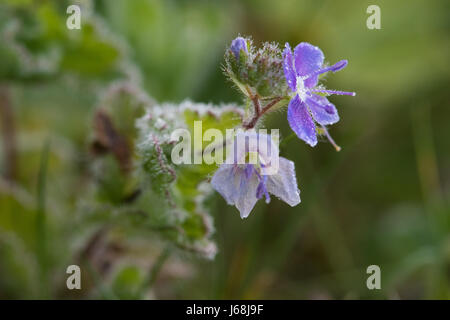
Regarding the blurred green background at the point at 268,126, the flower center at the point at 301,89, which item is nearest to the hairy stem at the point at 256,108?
→ the flower center at the point at 301,89

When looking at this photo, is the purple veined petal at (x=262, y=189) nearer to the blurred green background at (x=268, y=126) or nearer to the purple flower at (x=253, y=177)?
the purple flower at (x=253, y=177)

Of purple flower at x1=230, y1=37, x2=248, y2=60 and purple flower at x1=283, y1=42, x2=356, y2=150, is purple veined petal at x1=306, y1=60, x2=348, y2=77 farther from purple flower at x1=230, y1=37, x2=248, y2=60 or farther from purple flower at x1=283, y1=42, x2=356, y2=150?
purple flower at x1=230, y1=37, x2=248, y2=60

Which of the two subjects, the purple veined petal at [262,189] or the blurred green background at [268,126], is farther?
the blurred green background at [268,126]

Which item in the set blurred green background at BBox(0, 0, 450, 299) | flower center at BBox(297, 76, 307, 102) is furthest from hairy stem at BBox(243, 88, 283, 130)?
blurred green background at BBox(0, 0, 450, 299)

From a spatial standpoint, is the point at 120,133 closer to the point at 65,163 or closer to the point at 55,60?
the point at 55,60
